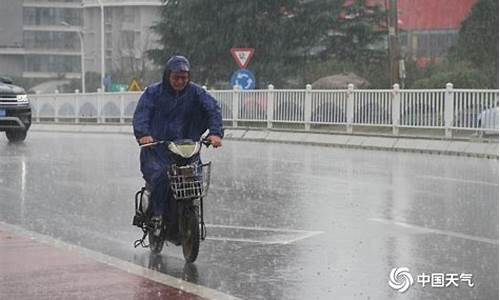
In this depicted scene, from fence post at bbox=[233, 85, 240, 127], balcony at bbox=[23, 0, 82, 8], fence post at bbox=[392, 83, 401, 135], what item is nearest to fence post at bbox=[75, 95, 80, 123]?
fence post at bbox=[233, 85, 240, 127]

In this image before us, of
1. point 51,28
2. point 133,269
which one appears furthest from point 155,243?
point 51,28

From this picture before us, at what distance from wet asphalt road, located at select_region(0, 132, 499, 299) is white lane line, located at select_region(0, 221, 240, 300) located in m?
0.16

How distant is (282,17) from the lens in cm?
4025

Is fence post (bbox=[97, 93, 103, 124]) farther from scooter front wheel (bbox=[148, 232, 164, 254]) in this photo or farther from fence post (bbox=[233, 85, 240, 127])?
scooter front wheel (bbox=[148, 232, 164, 254])

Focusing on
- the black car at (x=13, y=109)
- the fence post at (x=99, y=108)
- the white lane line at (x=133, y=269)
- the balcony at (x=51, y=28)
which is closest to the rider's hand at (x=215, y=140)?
the white lane line at (x=133, y=269)

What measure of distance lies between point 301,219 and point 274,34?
29.8 meters

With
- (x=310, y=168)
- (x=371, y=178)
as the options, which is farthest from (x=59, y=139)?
(x=371, y=178)

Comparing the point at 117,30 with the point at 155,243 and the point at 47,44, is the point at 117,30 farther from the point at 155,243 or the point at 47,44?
the point at 155,243

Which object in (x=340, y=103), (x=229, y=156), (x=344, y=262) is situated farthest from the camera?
(x=340, y=103)

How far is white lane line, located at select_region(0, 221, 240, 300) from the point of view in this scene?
6.80 meters

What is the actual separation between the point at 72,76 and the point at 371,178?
284 ft

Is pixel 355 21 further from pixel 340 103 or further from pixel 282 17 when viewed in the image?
pixel 340 103

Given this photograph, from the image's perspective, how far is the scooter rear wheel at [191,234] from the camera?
776 centimetres

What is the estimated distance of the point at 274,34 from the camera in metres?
39.8
